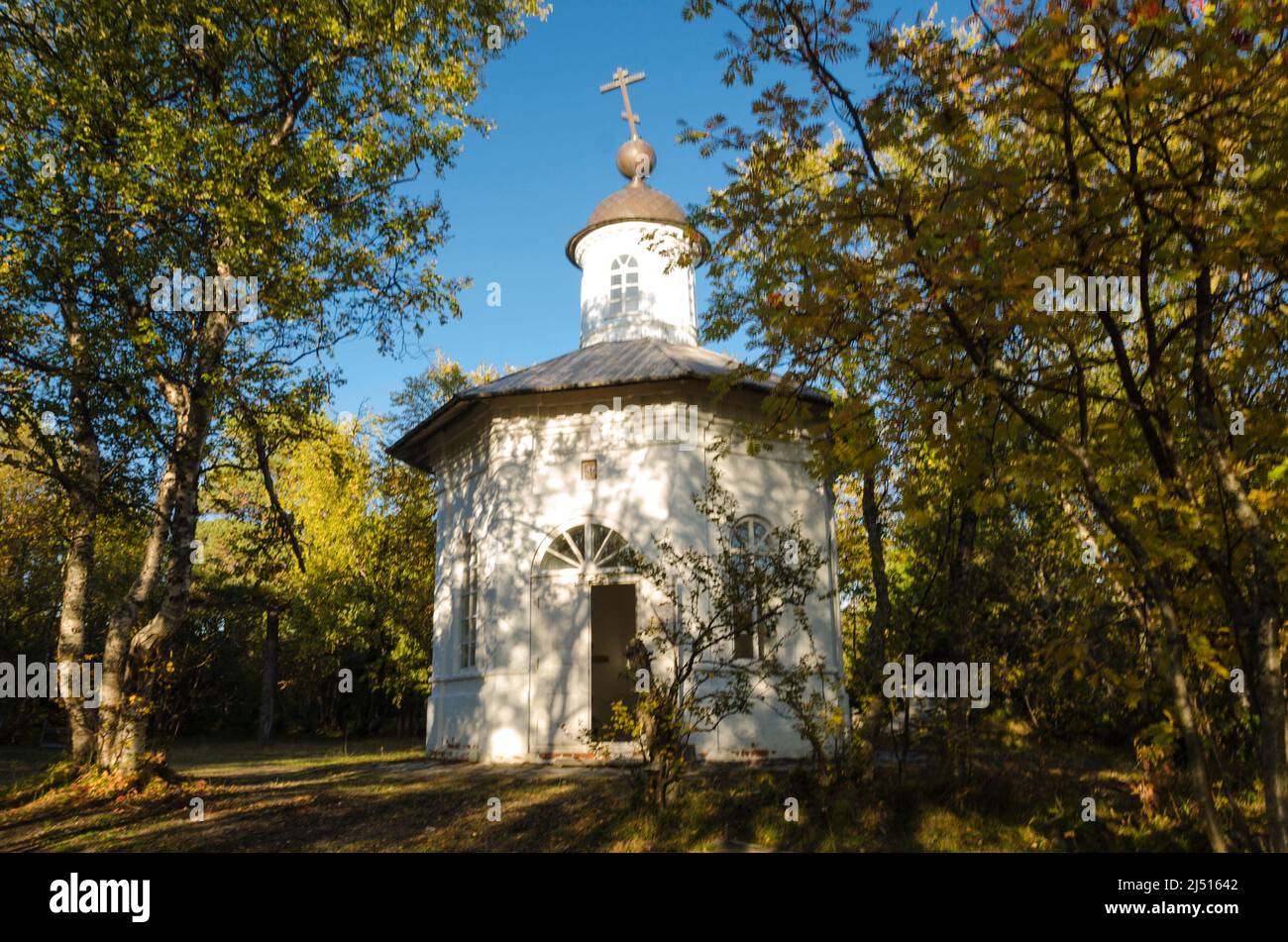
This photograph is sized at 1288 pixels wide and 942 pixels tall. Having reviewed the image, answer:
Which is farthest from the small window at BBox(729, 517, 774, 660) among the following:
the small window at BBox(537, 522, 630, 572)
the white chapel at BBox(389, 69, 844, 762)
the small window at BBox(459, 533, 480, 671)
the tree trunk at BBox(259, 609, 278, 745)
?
the tree trunk at BBox(259, 609, 278, 745)

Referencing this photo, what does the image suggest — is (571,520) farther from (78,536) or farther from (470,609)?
(78,536)

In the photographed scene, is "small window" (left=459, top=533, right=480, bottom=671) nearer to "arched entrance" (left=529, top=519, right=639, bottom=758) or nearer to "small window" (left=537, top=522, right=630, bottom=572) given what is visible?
"arched entrance" (left=529, top=519, right=639, bottom=758)

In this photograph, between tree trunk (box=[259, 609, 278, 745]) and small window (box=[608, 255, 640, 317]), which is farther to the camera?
tree trunk (box=[259, 609, 278, 745])

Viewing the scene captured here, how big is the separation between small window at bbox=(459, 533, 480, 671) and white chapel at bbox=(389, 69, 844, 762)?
33 millimetres

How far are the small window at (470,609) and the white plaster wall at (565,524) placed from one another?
191 millimetres

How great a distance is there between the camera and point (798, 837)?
21.1ft

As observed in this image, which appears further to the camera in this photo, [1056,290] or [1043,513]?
[1043,513]

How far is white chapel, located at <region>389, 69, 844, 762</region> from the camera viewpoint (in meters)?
11.5

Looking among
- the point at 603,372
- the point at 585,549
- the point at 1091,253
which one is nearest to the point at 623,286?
the point at 603,372

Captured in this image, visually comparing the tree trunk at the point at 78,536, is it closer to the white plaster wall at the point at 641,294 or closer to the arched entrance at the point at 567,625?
the arched entrance at the point at 567,625
